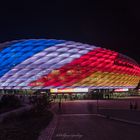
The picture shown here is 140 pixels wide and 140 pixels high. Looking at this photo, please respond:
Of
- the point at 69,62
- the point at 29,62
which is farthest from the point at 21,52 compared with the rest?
the point at 69,62

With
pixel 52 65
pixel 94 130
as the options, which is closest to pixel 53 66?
pixel 52 65

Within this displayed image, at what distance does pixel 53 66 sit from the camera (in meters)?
83.4

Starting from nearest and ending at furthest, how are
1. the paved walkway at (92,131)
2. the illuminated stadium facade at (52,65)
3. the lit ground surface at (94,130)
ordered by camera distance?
the paved walkway at (92,131) → the lit ground surface at (94,130) → the illuminated stadium facade at (52,65)

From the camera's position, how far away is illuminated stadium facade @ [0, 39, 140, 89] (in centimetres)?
8231

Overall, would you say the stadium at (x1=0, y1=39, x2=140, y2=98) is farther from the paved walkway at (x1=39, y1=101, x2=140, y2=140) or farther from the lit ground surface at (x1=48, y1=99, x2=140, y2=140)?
the paved walkway at (x1=39, y1=101, x2=140, y2=140)

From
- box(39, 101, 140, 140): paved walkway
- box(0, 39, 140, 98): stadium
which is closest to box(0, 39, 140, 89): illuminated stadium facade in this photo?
box(0, 39, 140, 98): stadium

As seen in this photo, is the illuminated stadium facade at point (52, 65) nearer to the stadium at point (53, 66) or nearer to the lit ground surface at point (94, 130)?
the stadium at point (53, 66)

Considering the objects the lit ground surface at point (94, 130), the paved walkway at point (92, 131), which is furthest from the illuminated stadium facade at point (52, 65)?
the paved walkway at point (92, 131)

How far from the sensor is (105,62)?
90.4 m

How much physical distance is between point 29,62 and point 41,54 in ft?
11.5

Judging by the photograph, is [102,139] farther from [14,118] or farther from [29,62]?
[29,62]

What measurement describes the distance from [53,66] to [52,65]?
1.19ft

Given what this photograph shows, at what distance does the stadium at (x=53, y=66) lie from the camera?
82375 millimetres

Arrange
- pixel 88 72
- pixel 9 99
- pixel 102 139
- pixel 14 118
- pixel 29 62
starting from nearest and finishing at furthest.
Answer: pixel 102 139
pixel 14 118
pixel 9 99
pixel 29 62
pixel 88 72
